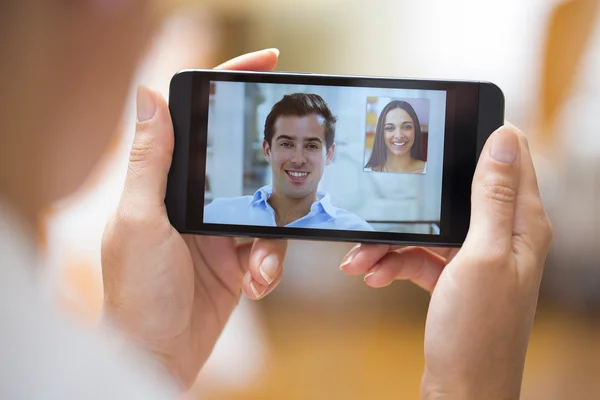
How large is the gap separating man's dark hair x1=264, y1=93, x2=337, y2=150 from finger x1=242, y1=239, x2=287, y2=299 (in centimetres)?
16

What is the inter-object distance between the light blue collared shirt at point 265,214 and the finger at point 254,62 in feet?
0.54

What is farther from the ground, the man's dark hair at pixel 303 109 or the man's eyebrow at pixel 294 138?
the man's dark hair at pixel 303 109

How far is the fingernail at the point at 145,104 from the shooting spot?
615 millimetres

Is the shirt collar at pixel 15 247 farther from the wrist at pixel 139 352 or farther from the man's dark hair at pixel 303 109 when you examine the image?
the man's dark hair at pixel 303 109

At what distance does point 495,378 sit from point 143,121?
0.51 metres

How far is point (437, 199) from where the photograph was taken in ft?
2.10

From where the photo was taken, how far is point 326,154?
656mm

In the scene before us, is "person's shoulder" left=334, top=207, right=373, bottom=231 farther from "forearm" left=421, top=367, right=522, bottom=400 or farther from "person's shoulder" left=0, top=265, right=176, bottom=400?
"person's shoulder" left=0, top=265, right=176, bottom=400

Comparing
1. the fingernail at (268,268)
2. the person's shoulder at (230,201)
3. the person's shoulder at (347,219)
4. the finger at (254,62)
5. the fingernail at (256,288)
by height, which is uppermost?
the finger at (254,62)

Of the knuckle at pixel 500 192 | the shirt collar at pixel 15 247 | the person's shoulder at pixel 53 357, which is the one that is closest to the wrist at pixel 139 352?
the shirt collar at pixel 15 247

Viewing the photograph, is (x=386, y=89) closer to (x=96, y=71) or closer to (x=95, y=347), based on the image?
(x=95, y=347)


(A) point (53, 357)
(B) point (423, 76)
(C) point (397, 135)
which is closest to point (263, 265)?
(C) point (397, 135)

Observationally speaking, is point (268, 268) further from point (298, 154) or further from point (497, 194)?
point (497, 194)

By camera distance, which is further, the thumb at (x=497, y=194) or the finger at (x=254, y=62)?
the finger at (x=254, y=62)
